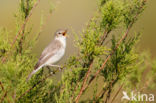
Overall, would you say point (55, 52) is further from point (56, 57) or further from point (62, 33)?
point (62, 33)

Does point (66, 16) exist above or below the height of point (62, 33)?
above

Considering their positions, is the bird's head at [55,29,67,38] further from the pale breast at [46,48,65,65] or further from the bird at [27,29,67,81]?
the pale breast at [46,48,65,65]

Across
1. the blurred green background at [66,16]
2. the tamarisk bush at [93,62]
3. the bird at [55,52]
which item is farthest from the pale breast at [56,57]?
the blurred green background at [66,16]

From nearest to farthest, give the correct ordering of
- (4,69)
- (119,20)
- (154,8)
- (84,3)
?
(4,69), (119,20), (154,8), (84,3)

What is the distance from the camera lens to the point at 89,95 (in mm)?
3115

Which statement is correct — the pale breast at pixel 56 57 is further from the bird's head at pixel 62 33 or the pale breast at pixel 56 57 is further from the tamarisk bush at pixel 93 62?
the tamarisk bush at pixel 93 62

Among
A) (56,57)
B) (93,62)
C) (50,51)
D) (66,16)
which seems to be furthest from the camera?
(66,16)

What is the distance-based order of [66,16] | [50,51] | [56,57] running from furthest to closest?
[66,16] → [50,51] → [56,57]

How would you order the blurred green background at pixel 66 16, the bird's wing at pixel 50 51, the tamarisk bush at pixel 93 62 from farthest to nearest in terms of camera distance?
the blurred green background at pixel 66 16 < the bird's wing at pixel 50 51 < the tamarisk bush at pixel 93 62

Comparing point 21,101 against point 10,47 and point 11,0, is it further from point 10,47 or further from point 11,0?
point 11,0

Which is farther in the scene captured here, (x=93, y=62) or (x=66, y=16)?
(x=66, y=16)

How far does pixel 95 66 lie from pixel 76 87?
306 mm

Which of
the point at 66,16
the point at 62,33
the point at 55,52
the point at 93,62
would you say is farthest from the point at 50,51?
the point at 66,16

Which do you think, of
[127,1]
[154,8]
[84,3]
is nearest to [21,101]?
[127,1]
